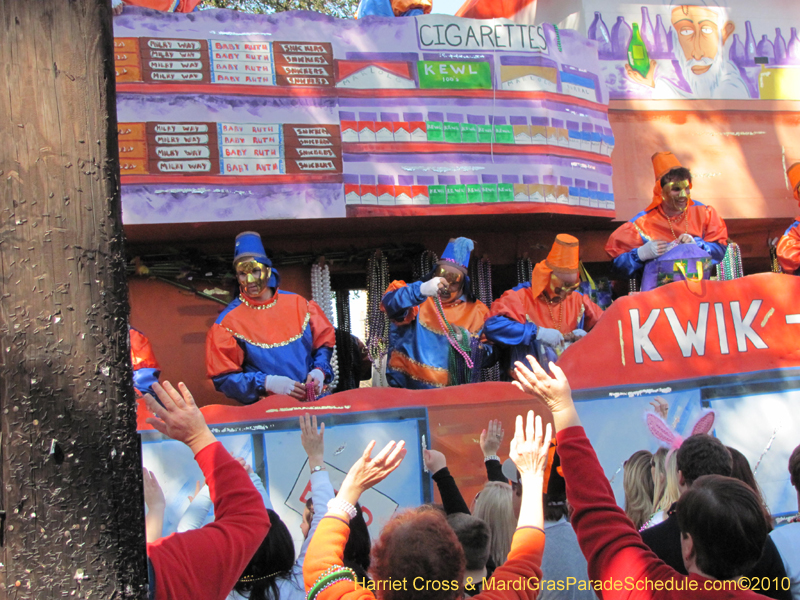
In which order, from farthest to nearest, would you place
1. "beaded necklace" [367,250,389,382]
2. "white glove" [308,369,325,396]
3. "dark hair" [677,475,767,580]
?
1. "beaded necklace" [367,250,389,382]
2. "white glove" [308,369,325,396]
3. "dark hair" [677,475,767,580]

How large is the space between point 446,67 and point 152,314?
283 centimetres

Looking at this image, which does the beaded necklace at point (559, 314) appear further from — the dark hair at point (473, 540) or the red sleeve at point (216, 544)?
the red sleeve at point (216, 544)

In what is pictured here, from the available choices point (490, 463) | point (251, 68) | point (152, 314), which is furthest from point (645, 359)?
point (152, 314)

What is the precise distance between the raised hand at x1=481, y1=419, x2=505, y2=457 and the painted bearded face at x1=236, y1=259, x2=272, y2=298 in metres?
1.74

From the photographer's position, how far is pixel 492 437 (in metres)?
3.95

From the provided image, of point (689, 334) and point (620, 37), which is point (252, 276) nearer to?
point (689, 334)

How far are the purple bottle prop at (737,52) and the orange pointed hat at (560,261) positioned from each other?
2.91 m

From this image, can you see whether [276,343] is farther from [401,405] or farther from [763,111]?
[763,111]

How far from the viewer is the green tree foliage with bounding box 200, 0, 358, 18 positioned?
11.1 metres

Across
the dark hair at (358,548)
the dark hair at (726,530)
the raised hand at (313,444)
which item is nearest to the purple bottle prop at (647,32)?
the raised hand at (313,444)

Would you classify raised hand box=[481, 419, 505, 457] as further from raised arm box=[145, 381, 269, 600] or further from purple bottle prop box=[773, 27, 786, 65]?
purple bottle prop box=[773, 27, 786, 65]

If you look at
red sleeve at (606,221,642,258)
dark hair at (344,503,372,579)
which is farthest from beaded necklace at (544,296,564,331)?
dark hair at (344,503,372,579)

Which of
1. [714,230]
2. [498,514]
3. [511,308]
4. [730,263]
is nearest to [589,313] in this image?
[511,308]

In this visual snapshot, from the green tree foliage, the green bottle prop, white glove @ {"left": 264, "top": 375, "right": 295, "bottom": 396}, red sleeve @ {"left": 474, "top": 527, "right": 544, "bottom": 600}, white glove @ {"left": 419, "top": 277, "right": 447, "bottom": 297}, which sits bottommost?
red sleeve @ {"left": 474, "top": 527, "right": 544, "bottom": 600}
